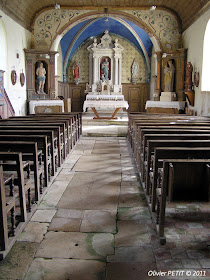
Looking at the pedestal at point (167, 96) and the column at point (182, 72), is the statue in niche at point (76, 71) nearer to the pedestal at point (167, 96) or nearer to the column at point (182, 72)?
the pedestal at point (167, 96)

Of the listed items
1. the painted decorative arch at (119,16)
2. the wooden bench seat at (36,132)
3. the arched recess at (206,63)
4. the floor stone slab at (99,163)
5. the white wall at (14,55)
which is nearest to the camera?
the wooden bench seat at (36,132)

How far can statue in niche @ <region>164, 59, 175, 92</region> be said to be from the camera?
12539 millimetres

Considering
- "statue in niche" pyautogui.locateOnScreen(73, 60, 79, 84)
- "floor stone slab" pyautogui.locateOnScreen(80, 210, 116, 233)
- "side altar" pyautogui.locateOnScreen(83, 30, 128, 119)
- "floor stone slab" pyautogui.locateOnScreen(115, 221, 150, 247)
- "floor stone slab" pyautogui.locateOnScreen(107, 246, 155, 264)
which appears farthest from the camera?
"statue in niche" pyautogui.locateOnScreen(73, 60, 79, 84)

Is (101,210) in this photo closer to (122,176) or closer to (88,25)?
(122,176)

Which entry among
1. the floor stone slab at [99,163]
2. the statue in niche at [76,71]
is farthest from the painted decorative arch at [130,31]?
the floor stone slab at [99,163]

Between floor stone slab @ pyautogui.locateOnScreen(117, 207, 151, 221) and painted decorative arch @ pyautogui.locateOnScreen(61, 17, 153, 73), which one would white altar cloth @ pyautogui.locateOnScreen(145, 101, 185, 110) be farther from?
floor stone slab @ pyautogui.locateOnScreen(117, 207, 151, 221)

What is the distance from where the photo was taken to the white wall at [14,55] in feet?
32.2

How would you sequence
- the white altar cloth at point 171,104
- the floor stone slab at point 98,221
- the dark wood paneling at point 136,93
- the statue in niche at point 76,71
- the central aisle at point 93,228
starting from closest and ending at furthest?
Answer: the central aisle at point 93,228
the floor stone slab at point 98,221
the white altar cloth at point 171,104
the statue in niche at point 76,71
the dark wood paneling at point 136,93

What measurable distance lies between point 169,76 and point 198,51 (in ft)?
7.92

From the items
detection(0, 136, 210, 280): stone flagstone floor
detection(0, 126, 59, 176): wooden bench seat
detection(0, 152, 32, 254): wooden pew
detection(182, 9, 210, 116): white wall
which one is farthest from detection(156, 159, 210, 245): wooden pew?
detection(182, 9, 210, 116): white wall

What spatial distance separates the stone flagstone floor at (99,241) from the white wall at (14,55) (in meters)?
7.29

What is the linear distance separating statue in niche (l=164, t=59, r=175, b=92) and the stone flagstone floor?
Result: 31.0 feet

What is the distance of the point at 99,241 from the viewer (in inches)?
100.0

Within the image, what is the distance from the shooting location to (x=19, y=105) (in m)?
11.4
